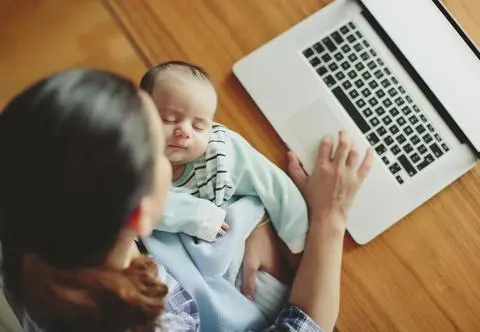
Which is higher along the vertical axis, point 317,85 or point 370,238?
point 317,85

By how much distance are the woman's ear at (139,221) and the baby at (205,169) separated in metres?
0.27

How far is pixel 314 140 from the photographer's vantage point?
91cm

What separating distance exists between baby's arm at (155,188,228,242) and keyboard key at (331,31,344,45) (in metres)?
0.30

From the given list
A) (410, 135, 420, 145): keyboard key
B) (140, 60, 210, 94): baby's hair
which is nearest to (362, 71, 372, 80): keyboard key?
(410, 135, 420, 145): keyboard key

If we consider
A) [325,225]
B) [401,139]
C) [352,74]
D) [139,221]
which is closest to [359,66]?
[352,74]

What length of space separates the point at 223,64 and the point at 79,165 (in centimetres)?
48

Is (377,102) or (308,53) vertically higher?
(308,53)

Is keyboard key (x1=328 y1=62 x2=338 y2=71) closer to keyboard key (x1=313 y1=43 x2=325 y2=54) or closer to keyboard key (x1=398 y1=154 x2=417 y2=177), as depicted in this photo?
keyboard key (x1=313 y1=43 x2=325 y2=54)

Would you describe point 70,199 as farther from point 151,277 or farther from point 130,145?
point 151,277

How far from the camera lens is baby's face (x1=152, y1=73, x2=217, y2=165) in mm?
813

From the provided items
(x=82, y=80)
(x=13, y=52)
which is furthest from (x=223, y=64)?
(x=82, y=80)

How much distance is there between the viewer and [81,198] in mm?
495

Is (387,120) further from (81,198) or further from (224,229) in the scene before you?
(81,198)

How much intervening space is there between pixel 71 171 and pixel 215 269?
1.28 feet
